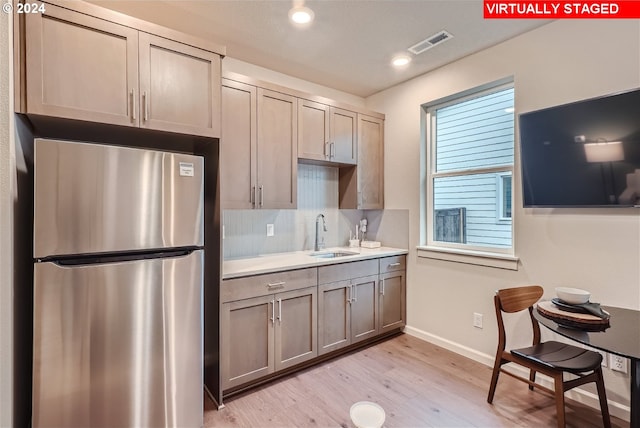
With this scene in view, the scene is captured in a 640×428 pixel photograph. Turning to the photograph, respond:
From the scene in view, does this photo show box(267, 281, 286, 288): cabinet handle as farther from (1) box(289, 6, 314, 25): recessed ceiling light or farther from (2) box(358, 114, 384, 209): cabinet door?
(1) box(289, 6, 314, 25): recessed ceiling light

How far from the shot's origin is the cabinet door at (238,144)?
2.31 m

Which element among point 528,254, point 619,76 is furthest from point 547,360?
point 619,76

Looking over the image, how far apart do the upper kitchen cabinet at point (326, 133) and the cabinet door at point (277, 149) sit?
9cm

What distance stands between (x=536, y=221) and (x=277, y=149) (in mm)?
2099

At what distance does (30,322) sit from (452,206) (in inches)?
126

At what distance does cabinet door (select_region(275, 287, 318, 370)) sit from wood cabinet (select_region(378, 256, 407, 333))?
82cm

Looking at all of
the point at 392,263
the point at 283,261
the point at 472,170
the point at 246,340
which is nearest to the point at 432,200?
the point at 472,170

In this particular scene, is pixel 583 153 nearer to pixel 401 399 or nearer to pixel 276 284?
pixel 401 399

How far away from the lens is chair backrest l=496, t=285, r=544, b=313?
2.01 meters

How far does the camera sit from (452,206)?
9.80 ft

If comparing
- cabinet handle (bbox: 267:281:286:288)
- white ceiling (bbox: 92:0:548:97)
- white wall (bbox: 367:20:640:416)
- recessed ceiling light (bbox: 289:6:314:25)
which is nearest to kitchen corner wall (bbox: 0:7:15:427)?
white ceiling (bbox: 92:0:548:97)

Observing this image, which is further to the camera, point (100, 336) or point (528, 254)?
point (528, 254)

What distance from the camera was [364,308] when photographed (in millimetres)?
2900

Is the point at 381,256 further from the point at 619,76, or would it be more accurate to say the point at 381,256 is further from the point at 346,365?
the point at 619,76
